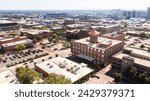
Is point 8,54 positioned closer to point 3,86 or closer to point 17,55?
point 17,55

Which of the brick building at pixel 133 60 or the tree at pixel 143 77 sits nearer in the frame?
the tree at pixel 143 77

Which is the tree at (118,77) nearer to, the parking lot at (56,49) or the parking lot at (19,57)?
the parking lot at (56,49)

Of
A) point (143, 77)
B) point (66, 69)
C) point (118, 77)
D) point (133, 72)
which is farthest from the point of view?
point (66, 69)

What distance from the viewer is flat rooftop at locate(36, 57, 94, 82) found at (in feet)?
94.4

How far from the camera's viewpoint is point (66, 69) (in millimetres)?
30797

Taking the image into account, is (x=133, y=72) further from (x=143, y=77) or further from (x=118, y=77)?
(x=118, y=77)

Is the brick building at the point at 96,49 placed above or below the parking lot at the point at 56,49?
above

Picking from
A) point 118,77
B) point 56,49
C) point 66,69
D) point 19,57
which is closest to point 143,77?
point 118,77

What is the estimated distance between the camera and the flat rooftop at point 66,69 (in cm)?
2878

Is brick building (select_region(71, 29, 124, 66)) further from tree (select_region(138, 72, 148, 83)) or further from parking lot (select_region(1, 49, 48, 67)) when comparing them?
parking lot (select_region(1, 49, 48, 67))

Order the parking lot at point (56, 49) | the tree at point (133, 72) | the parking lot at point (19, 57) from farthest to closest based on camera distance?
1. the parking lot at point (56, 49)
2. the parking lot at point (19, 57)
3. the tree at point (133, 72)

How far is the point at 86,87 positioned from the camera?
7.23 m

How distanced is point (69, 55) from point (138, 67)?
62.8 feet

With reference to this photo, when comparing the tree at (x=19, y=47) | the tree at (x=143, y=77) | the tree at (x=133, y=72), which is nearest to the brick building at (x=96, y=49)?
the tree at (x=133, y=72)
